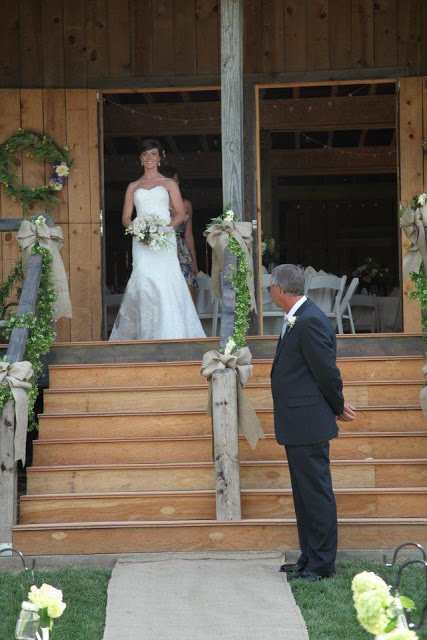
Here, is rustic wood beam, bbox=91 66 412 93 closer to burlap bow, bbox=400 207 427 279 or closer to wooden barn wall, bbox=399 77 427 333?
wooden barn wall, bbox=399 77 427 333

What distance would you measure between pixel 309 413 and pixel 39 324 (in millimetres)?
2554

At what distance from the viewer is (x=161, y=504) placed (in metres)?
6.50

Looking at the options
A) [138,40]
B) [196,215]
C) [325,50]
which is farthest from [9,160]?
[196,215]

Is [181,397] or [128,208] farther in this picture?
[128,208]

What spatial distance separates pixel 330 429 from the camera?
5609 millimetres

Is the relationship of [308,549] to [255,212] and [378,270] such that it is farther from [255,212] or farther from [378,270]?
[378,270]

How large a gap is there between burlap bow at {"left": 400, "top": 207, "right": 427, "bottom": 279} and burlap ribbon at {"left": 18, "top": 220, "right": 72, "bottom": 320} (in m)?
2.46

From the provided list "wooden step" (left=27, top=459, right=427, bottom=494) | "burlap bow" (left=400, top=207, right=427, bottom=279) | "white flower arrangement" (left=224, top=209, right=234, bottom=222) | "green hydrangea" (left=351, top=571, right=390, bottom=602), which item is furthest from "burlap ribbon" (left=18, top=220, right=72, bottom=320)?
"green hydrangea" (left=351, top=571, right=390, bottom=602)

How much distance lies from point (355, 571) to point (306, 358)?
115cm

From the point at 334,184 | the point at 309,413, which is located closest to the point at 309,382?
the point at 309,413

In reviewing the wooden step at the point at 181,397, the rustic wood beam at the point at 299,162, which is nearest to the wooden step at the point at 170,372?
the wooden step at the point at 181,397

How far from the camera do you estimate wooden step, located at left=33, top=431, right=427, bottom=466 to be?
6902 mm

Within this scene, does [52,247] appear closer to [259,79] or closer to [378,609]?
[259,79]

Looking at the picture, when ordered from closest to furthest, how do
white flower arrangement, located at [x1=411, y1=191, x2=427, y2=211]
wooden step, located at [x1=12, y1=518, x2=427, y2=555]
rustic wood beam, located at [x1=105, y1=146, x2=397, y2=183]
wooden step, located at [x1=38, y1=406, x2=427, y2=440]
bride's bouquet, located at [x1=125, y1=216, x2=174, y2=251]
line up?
wooden step, located at [x1=12, y1=518, x2=427, y2=555] → wooden step, located at [x1=38, y1=406, x2=427, y2=440] → white flower arrangement, located at [x1=411, y1=191, x2=427, y2=211] → bride's bouquet, located at [x1=125, y1=216, x2=174, y2=251] → rustic wood beam, located at [x1=105, y1=146, x2=397, y2=183]
